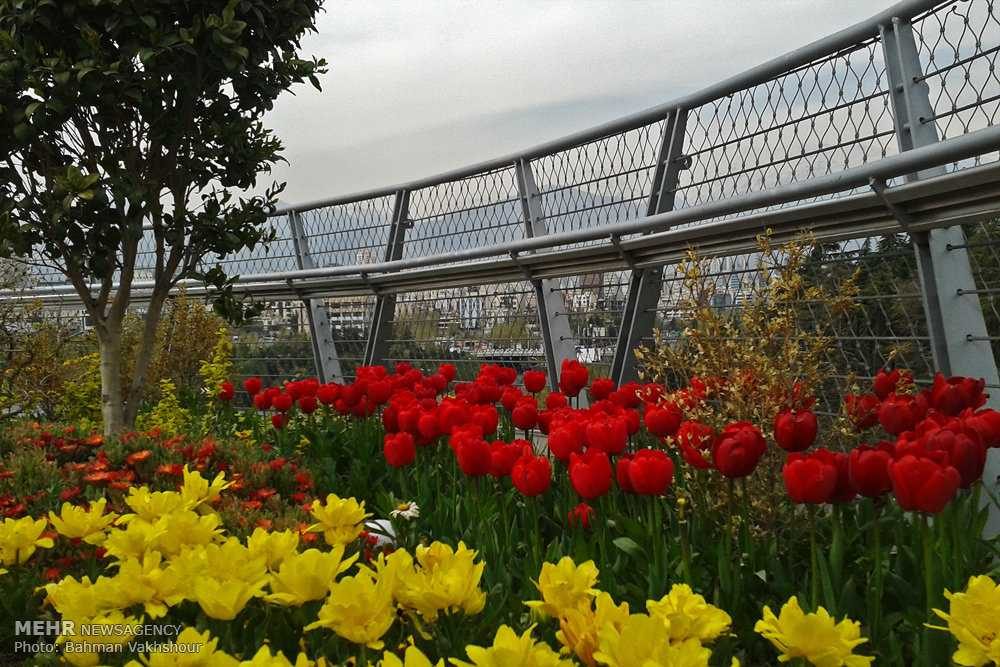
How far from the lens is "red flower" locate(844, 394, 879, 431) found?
3264 millimetres

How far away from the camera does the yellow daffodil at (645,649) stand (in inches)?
50.6

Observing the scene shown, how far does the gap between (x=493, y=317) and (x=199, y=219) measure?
2.38 metres

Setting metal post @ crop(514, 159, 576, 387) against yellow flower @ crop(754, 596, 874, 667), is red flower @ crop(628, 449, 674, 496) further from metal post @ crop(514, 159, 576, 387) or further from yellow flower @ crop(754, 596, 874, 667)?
metal post @ crop(514, 159, 576, 387)

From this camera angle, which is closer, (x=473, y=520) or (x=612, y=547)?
(x=612, y=547)

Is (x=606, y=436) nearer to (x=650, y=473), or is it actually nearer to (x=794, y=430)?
(x=650, y=473)

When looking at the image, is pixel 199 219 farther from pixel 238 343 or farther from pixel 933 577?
pixel 933 577

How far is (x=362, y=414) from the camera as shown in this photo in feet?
17.4

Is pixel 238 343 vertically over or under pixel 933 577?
over

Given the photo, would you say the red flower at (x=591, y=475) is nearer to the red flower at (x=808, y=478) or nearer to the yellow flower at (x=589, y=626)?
the red flower at (x=808, y=478)

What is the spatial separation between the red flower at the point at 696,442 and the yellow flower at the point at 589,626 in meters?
1.40

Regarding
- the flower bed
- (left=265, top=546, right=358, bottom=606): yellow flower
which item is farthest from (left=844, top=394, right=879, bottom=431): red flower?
(left=265, top=546, right=358, bottom=606): yellow flower

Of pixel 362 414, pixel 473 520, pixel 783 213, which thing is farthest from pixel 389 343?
pixel 473 520

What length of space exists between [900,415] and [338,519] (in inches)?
68.9

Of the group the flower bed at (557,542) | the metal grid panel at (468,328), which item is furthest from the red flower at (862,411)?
the metal grid panel at (468,328)
